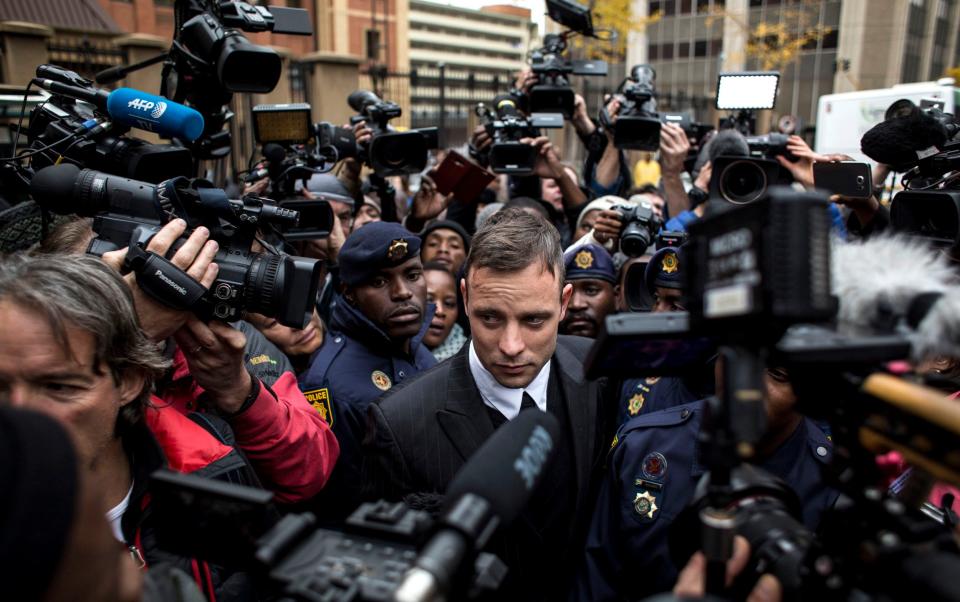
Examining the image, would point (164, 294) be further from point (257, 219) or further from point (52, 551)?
point (52, 551)

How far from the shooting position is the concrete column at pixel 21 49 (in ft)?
28.6

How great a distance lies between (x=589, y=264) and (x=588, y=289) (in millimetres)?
131

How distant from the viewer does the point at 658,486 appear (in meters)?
1.91

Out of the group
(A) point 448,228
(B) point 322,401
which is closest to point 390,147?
(A) point 448,228

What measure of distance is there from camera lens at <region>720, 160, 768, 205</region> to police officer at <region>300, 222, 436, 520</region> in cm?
145

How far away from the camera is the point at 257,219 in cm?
198

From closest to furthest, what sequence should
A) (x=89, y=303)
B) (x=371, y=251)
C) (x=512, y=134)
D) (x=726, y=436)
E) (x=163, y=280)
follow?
(x=726, y=436) → (x=89, y=303) → (x=163, y=280) → (x=371, y=251) → (x=512, y=134)

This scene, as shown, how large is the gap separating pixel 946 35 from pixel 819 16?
6670 millimetres

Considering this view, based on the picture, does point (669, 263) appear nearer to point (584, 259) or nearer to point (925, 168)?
point (584, 259)

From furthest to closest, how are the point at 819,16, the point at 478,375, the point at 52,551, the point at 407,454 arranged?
the point at 819,16 → the point at 478,375 → the point at 407,454 → the point at 52,551

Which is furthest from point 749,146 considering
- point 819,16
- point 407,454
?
point 819,16

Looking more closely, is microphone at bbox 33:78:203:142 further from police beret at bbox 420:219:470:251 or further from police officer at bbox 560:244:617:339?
police beret at bbox 420:219:470:251

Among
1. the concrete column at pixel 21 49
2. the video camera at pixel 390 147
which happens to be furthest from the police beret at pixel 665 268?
the concrete column at pixel 21 49

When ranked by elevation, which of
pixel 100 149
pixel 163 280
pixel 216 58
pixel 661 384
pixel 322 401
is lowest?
pixel 322 401
